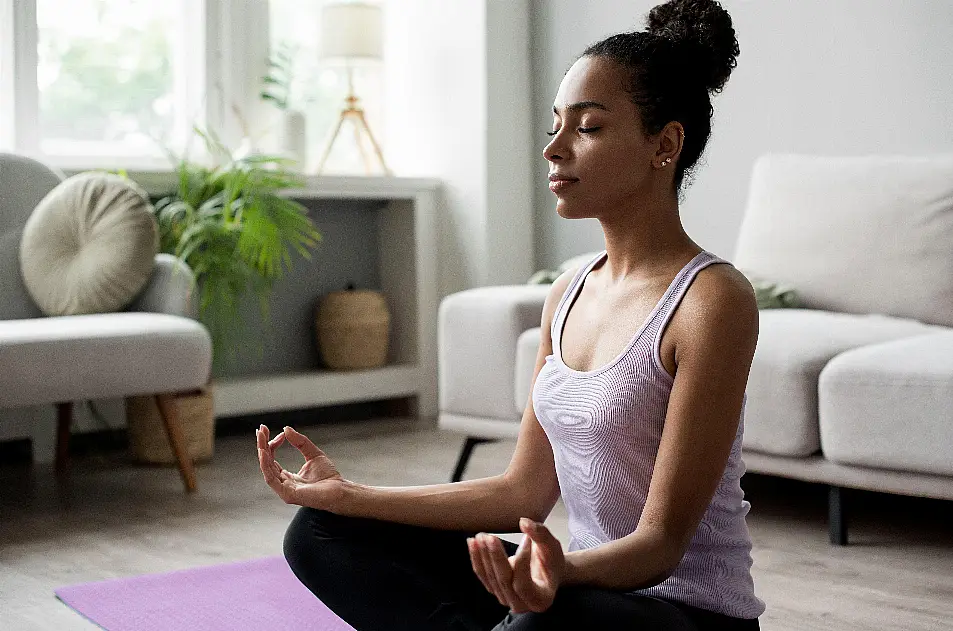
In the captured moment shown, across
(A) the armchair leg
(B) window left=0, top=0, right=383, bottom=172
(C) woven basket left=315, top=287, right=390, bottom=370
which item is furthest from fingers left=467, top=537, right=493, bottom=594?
(C) woven basket left=315, top=287, right=390, bottom=370

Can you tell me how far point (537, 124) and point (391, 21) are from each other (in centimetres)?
73

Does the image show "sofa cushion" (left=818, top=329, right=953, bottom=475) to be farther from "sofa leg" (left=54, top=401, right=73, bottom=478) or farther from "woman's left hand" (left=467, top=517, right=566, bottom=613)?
"sofa leg" (left=54, top=401, right=73, bottom=478)

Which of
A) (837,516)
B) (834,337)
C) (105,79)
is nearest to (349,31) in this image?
(105,79)

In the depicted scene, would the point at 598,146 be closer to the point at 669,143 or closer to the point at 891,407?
the point at 669,143

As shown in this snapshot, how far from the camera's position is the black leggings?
1.24m

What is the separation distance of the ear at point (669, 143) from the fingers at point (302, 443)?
453mm

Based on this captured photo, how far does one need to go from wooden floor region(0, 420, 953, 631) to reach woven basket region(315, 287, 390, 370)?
0.59 meters

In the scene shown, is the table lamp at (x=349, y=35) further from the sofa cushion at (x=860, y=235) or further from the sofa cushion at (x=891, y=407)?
the sofa cushion at (x=891, y=407)

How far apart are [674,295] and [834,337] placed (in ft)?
5.05

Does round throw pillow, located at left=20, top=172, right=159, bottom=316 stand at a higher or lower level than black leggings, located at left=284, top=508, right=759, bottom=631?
higher

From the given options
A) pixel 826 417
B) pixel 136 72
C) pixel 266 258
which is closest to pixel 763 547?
pixel 826 417

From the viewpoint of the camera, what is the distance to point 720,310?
1123 mm

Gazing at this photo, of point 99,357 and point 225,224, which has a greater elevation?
point 225,224

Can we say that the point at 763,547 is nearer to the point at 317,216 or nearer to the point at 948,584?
the point at 948,584
